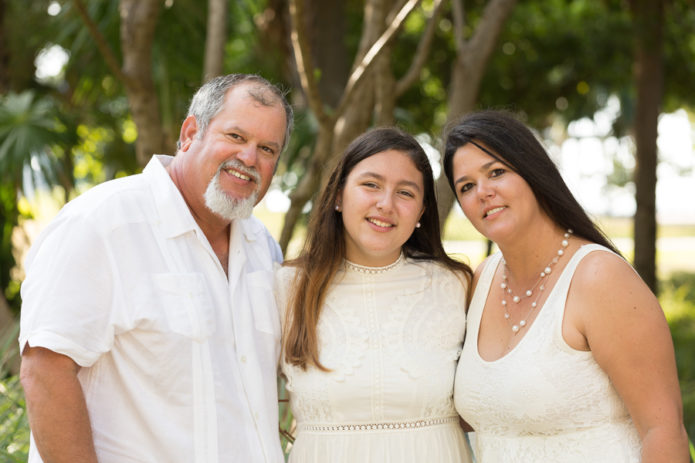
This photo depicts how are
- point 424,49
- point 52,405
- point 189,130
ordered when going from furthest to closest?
1. point 424,49
2. point 189,130
3. point 52,405

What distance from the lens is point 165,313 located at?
2.41 metres

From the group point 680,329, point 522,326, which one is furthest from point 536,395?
point 680,329

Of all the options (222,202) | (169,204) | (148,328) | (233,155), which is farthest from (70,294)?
(233,155)

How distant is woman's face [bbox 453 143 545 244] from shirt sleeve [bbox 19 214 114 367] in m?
1.22

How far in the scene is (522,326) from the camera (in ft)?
8.81

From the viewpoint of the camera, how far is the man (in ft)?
7.35

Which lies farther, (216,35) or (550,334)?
(216,35)

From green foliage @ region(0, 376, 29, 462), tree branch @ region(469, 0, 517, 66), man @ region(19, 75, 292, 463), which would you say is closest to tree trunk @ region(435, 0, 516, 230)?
tree branch @ region(469, 0, 517, 66)

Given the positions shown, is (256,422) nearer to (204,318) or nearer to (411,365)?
(204,318)

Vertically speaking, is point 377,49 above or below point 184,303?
above

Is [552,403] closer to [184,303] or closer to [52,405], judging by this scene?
[184,303]

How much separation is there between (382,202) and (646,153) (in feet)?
21.5

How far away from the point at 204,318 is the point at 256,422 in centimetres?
38

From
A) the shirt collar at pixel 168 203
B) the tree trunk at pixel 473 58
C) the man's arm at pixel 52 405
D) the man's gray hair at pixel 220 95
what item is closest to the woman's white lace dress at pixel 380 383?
the shirt collar at pixel 168 203
